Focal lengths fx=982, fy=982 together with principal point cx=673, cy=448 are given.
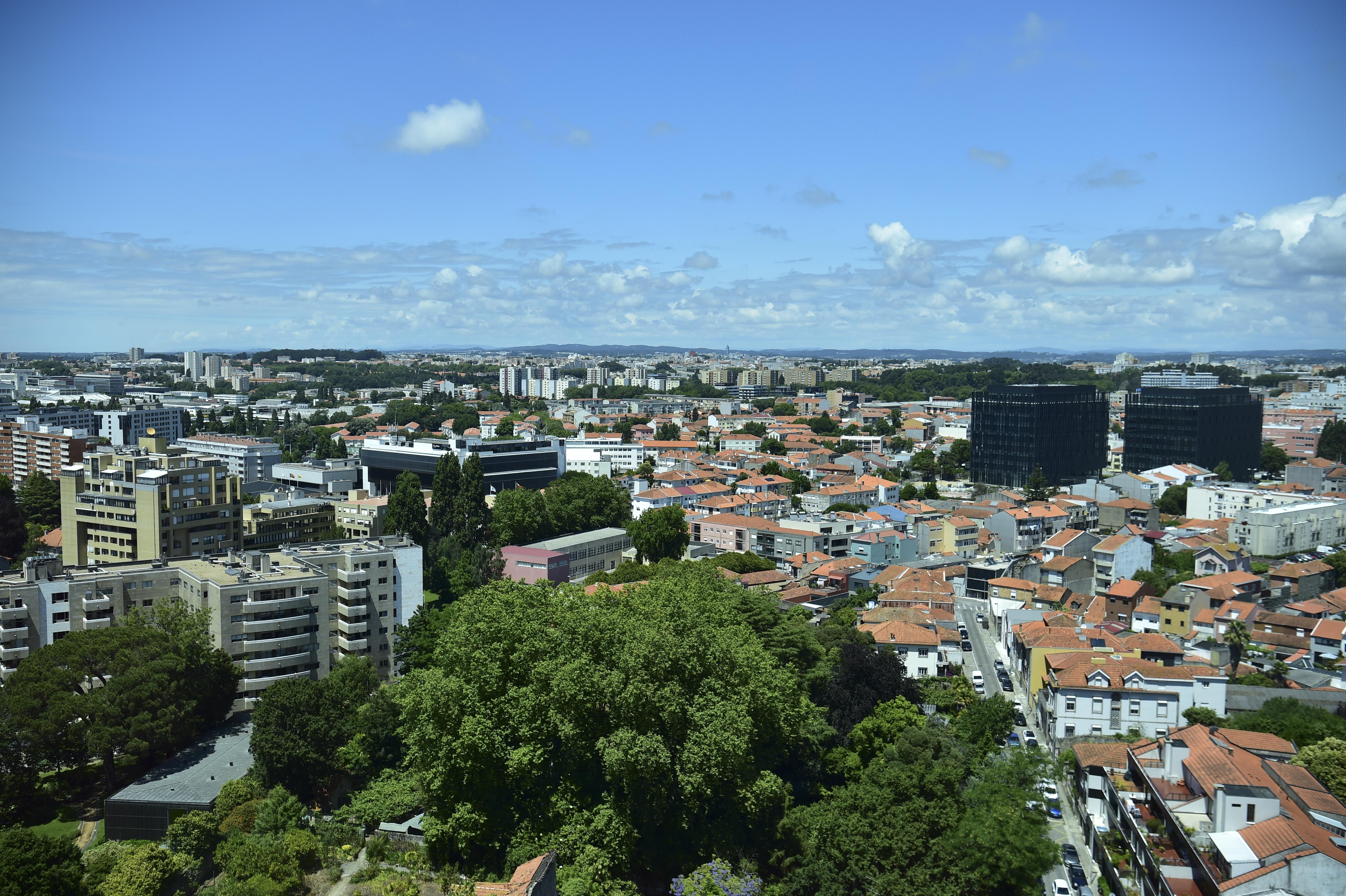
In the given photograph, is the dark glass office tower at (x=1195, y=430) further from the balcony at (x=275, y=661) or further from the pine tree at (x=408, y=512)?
the balcony at (x=275, y=661)

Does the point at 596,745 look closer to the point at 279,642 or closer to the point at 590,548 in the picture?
the point at 279,642

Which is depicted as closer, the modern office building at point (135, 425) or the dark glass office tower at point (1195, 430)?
the dark glass office tower at point (1195, 430)

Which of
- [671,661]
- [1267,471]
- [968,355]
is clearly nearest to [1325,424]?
[1267,471]

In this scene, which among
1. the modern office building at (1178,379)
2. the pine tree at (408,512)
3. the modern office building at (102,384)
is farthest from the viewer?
the modern office building at (1178,379)

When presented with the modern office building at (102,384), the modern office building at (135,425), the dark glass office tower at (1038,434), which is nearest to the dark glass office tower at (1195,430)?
the dark glass office tower at (1038,434)

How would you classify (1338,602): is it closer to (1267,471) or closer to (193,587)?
(193,587)
